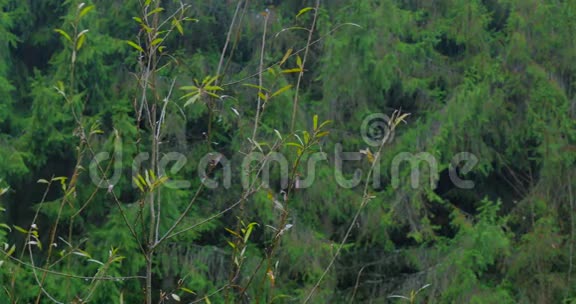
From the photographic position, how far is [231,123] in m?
8.59

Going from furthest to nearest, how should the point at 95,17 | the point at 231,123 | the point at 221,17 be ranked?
the point at 221,17
the point at 231,123
the point at 95,17

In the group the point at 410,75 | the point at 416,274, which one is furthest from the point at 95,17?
the point at 416,274

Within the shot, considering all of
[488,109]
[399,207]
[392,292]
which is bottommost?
[392,292]

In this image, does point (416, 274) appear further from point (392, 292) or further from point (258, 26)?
point (258, 26)

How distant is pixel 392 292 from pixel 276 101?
224 centimetres

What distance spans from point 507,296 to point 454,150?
63.2 inches

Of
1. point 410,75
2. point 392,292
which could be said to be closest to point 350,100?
point 410,75

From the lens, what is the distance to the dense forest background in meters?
8.09

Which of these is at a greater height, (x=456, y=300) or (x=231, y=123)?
(x=231, y=123)

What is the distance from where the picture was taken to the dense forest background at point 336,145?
8086 mm

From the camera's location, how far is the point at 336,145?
29.2 feet

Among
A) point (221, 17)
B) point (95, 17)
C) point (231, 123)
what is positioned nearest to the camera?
point (95, 17)

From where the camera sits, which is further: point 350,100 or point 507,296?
point 350,100

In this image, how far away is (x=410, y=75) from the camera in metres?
9.41
